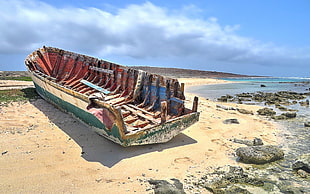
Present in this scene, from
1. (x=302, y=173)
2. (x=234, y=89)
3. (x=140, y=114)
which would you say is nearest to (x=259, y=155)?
(x=302, y=173)

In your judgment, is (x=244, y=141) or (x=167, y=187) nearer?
(x=167, y=187)

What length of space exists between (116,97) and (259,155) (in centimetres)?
487

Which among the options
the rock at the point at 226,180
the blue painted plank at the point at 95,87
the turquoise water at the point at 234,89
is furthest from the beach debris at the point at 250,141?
the turquoise water at the point at 234,89

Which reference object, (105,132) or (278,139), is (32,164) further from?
(278,139)

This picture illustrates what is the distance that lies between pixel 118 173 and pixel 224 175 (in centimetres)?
195

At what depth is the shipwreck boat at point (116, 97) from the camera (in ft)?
15.0

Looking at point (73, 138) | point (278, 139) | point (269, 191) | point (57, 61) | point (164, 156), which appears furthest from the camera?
point (57, 61)

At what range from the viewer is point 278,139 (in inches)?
252

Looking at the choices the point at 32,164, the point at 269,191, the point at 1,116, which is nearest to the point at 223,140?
the point at 269,191

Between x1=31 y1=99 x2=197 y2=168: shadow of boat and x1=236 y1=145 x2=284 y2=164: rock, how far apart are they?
1327 millimetres

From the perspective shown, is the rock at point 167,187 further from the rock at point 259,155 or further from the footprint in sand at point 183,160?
the rock at point 259,155

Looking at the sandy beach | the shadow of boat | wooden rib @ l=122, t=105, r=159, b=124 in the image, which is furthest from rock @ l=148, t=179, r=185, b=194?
wooden rib @ l=122, t=105, r=159, b=124

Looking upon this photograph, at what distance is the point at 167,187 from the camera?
11.3 feet

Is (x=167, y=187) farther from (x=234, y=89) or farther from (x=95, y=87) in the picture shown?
(x=234, y=89)
